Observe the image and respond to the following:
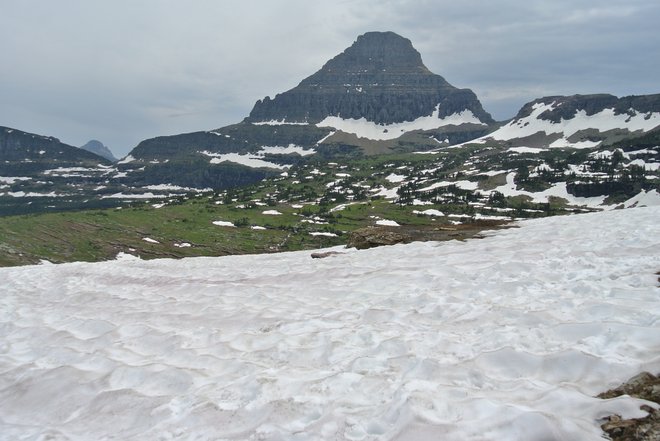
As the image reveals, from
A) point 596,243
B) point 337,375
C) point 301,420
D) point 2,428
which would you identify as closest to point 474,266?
point 596,243

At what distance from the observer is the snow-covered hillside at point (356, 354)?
23.8 feet

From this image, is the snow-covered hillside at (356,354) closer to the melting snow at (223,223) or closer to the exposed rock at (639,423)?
the exposed rock at (639,423)

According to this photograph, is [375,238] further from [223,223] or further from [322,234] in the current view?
[223,223]

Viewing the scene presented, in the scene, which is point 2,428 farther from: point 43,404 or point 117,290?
point 117,290

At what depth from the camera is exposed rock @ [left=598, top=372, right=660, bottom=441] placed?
5.89 m

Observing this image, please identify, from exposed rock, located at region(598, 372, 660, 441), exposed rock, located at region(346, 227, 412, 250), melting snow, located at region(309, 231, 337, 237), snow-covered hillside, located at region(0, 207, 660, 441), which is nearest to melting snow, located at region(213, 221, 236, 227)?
melting snow, located at region(309, 231, 337, 237)

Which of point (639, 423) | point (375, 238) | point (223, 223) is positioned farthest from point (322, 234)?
point (639, 423)

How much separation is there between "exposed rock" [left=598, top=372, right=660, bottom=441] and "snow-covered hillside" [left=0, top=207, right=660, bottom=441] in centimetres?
18

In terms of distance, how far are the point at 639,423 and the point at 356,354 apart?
5283 mm

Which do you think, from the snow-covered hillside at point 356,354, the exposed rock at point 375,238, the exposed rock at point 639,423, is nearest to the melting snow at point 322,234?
the exposed rock at point 375,238

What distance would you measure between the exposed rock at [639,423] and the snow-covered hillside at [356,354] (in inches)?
7.2

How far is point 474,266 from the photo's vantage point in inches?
701

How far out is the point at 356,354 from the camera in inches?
395

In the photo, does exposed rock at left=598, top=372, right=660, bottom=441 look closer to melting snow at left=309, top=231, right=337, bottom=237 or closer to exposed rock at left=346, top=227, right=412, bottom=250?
exposed rock at left=346, top=227, right=412, bottom=250
